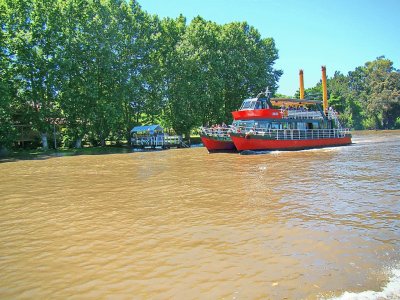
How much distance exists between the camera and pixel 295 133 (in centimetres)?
3478

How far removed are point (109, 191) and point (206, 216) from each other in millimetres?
6016

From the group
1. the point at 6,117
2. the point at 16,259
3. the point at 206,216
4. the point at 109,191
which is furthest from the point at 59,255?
the point at 6,117

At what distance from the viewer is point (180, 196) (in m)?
12.4

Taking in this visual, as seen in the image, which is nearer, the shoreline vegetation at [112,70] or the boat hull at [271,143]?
the boat hull at [271,143]

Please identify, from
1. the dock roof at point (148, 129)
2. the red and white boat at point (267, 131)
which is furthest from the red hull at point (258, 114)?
the dock roof at point (148, 129)

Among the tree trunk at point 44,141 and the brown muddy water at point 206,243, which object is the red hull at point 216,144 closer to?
the brown muddy water at point 206,243

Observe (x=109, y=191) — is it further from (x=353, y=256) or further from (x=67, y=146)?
(x=67, y=146)

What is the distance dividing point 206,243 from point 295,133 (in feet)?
96.5

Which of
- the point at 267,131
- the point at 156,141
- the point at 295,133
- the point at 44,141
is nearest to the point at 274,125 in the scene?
the point at 267,131

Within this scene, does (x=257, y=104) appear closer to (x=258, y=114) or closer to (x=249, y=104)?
(x=249, y=104)

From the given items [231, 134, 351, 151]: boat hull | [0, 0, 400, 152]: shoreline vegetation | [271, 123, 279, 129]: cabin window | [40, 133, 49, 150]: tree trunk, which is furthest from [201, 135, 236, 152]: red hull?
[40, 133, 49, 150]: tree trunk

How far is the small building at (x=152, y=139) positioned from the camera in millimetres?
46781

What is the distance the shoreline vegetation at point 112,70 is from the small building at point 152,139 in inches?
115

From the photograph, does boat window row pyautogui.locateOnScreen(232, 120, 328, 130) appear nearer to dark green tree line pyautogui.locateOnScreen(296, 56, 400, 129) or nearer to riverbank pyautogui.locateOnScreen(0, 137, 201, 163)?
riverbank pyautogui.locateOnScreen(0, 137, 201, 163)
